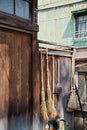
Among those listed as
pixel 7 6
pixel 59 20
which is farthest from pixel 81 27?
pixel 7 6

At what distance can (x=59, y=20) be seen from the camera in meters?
10.5

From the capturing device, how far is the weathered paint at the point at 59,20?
1005cm

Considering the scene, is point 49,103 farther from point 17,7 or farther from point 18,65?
point 17,7

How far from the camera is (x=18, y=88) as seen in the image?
16.1ft

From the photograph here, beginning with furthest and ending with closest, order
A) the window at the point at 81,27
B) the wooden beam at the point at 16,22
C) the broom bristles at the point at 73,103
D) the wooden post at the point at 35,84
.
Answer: the window at the point at 81,27
the broom bristles at the point at 73,103
the wooden post at the point at 35,84
the wooden beam at the point at 16,22

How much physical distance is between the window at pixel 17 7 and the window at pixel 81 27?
496 cm

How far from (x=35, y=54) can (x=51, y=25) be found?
5.81 metres

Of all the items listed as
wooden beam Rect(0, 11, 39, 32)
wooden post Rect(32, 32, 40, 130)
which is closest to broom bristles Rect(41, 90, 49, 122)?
wooden post Rect(32, 32, 40, 130)

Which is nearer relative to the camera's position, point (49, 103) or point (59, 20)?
point (49, 103)

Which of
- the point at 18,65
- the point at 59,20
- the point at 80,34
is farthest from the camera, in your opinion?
the point at 59,20

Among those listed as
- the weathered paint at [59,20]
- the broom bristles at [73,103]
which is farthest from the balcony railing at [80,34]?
the broom bristles at [73,103]

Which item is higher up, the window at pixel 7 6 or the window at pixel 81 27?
the window at pixel 81 27

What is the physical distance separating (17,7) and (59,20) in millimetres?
5715

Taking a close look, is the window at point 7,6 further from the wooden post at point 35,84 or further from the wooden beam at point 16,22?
the wooden post at point 35,84
